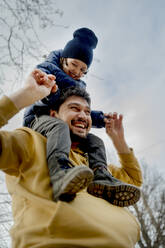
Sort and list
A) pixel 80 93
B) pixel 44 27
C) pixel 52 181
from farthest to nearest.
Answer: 1. pixel 44 27
2. pixel 80 93
3. pixel 52 181

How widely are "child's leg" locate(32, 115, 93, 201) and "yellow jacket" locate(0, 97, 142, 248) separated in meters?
0.05

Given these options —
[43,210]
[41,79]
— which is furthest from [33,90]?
[43,210]

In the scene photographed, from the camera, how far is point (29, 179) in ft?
3.53

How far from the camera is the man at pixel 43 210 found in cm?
85

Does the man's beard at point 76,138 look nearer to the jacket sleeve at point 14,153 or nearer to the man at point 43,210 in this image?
the man at point 43,210

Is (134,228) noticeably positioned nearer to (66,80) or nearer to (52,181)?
(52,181)

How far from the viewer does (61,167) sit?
42.8 inches

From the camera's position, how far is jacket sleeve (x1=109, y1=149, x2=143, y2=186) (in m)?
1.89

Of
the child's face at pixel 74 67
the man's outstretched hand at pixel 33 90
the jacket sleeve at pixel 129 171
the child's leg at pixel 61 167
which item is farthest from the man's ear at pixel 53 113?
the jacket sleeve at pixel 129 171

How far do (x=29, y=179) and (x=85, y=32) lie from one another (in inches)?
81.2

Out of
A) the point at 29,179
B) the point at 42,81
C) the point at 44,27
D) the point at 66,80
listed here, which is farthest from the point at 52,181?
the point at 44,27

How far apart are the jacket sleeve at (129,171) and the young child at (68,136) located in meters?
0.35

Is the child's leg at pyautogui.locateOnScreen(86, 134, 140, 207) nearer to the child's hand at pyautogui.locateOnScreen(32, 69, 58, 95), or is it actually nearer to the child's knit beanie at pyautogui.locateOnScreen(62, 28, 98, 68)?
the child's hand at pyautogui.locateOnScreen(32, 69, 58, 95)

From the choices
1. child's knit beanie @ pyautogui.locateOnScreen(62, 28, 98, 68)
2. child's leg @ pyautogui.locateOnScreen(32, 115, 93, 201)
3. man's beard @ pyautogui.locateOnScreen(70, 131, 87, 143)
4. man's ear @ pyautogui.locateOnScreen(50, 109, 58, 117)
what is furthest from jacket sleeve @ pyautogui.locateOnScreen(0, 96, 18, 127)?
child's knit beanie @ pyautogui.locateOnScreen(62, 28, 98, 68)
